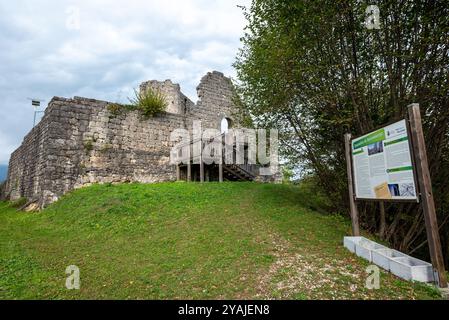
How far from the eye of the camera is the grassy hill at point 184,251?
3.46m

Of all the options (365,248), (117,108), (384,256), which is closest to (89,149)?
(117,108)

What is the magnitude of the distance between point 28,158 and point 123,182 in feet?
19.1

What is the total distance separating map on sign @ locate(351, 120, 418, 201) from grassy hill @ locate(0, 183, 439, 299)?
1.20m

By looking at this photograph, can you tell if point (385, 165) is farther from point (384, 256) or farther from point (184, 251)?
point (184, 251)

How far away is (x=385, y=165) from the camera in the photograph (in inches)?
161

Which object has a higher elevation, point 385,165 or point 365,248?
point 385,165

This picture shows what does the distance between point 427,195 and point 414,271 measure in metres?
1.02

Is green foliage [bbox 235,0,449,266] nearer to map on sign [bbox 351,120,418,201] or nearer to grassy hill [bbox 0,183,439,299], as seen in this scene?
map on sign [bbox 351,120,418,201]

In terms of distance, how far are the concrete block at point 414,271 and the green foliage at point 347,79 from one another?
9.19ft

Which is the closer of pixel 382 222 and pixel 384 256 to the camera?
pixel 384 256

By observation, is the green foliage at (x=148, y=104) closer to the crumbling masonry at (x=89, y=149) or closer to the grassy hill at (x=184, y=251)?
the crumbling masonry at (x=89, y=149)

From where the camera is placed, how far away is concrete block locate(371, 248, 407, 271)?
12.6 ft
